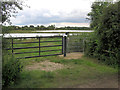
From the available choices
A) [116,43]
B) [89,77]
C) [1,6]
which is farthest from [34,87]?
[116,43]

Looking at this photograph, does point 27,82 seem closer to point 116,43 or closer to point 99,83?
point 99,83

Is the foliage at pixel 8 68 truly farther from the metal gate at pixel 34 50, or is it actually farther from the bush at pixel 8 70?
the metal gate at pixel 34 50

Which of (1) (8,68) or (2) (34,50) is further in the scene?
(2) (34,50)

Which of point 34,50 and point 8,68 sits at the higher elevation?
point 8,68

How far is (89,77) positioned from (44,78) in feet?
5.31

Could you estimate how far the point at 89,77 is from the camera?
15.9ft

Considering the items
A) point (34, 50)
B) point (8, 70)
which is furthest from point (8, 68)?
point (34, 50)

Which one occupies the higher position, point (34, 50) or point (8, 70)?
point (8, 70)

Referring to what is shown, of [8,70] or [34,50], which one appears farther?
[34,50]

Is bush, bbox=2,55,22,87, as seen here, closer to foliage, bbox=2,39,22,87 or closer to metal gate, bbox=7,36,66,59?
foliage, bbox=2,39,22,87

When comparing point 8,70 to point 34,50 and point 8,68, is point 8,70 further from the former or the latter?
point 34,50

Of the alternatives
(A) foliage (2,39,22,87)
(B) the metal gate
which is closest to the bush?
(A) foliage (2,39,22,87)

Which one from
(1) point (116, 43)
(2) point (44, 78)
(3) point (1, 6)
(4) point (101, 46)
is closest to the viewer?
(3) point (1, 6)

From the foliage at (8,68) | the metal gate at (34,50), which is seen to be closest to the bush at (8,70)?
the foliage at (8,68)
